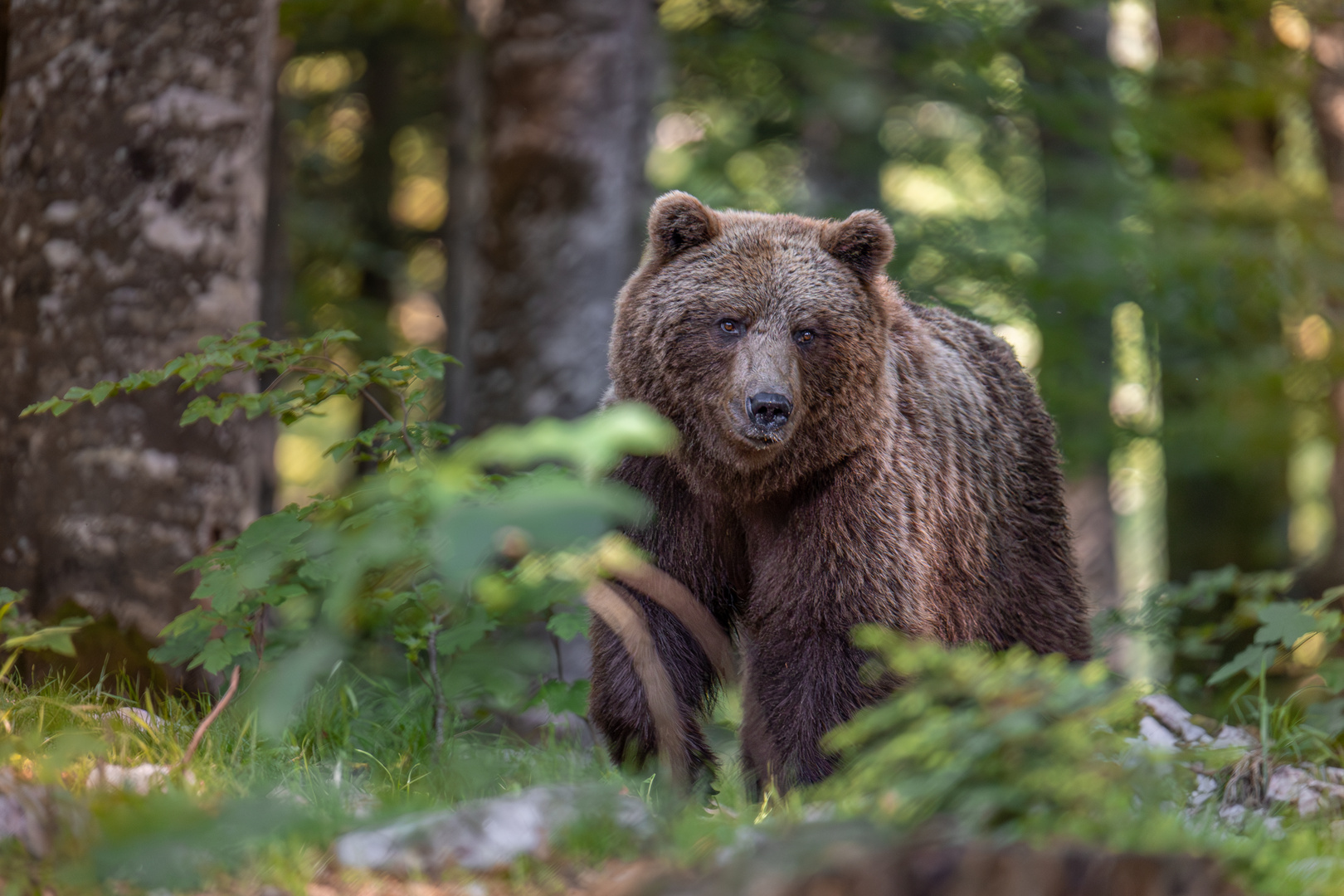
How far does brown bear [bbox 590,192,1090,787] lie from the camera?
373 centimetres

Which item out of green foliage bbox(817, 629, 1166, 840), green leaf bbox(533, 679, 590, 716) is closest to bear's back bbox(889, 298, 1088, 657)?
green leaf bbox(533, 679, 590, 716)

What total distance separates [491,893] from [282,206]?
26.9 ft

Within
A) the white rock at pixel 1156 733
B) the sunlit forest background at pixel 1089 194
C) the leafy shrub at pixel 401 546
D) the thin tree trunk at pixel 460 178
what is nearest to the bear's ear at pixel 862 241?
the leafy shrub at pixel 401 546

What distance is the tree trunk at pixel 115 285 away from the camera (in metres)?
4.22

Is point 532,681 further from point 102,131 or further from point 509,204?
point 509,204

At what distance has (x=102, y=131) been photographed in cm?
430

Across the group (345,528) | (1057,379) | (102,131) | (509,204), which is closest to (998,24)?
(1057,379)

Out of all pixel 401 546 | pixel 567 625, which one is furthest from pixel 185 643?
pixel 401 546

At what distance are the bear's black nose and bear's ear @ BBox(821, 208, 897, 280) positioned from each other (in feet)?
2.66

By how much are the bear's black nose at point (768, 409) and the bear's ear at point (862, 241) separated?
81 centimetres

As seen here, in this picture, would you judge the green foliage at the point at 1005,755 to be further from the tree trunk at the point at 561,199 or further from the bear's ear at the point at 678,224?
the tree trunk at the point at 561,199

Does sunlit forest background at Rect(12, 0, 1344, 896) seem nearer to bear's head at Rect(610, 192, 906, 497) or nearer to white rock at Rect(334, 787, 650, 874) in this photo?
white rock at Rect(334, 787, 650, 874)

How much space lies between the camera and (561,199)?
7012 mm

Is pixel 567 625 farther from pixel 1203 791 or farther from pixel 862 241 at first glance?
pixel 1203 791
